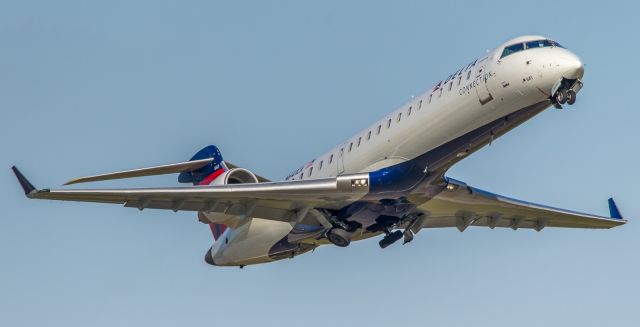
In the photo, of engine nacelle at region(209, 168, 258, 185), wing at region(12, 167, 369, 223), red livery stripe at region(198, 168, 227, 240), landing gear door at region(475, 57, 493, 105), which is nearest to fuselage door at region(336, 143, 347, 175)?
wing at region(12, 167, 369, 223)

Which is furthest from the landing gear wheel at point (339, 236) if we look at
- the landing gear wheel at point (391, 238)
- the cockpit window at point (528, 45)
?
the cockpit window at point (528, 45)

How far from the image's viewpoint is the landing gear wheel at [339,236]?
30266 mm

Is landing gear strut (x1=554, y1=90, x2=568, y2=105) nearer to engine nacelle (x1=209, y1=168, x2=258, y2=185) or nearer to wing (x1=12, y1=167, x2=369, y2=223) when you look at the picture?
wing (x1=12, y1=167, x2=369, y2=223)

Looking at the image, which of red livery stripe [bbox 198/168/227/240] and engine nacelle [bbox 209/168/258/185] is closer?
engine nacelle [bbox 209/168/258/185]

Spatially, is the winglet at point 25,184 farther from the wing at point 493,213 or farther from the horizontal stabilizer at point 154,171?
the wing at point 493,213

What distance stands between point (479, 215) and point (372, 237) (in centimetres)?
388

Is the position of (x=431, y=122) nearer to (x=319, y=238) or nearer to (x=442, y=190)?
(x=442, y=190)

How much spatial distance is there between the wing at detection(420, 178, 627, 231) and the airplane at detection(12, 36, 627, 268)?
61 mm

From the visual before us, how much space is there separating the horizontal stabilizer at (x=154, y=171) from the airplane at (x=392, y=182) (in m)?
0.06

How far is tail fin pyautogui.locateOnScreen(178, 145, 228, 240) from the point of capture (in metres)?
35.0

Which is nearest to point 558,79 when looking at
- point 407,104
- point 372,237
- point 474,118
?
point 474,118

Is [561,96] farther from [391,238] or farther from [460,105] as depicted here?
[391,238]

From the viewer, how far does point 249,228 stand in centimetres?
3272

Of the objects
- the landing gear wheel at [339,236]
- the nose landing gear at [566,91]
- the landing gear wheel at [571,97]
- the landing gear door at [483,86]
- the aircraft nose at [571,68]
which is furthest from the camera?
the landing gear wheel at [339,236]
